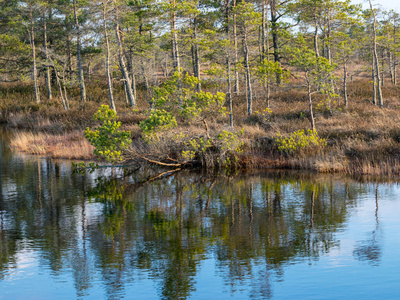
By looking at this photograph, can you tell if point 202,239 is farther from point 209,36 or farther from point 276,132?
point 209,36

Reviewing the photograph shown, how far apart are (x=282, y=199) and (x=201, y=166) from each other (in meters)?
6.46

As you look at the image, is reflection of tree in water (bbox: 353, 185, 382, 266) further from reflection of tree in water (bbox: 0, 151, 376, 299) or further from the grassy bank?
the grassy bank

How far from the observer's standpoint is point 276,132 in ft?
75.4

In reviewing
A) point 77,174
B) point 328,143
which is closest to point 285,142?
point 328,143

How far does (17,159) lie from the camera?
25141 mm

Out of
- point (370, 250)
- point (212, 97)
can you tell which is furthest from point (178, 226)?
point (212, 97)

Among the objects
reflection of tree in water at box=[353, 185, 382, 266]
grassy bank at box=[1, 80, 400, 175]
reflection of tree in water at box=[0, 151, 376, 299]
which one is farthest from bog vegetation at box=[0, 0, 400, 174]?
reflection of tree in water at box=[353, 185, 382, 266]

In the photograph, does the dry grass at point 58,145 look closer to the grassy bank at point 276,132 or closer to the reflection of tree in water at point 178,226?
the grassy bank at point 276,132

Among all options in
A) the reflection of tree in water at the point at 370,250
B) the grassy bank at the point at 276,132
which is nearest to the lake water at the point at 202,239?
the reflection of tree in water at the point at 370,250

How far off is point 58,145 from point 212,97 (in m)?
11.7

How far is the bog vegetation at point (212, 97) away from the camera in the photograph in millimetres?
19750

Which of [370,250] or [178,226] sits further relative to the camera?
[178,226]

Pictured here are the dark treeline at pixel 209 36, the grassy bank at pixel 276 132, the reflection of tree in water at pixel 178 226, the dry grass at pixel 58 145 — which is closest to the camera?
the reflection of tree in water at pixel 178 226

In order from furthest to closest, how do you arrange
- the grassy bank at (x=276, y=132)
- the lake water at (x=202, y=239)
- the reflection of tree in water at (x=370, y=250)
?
the grassy bank at (x=276, y=132) < the reflection of tree in water at (x=370, y=250) < the lake water at (x=202, y=239)
